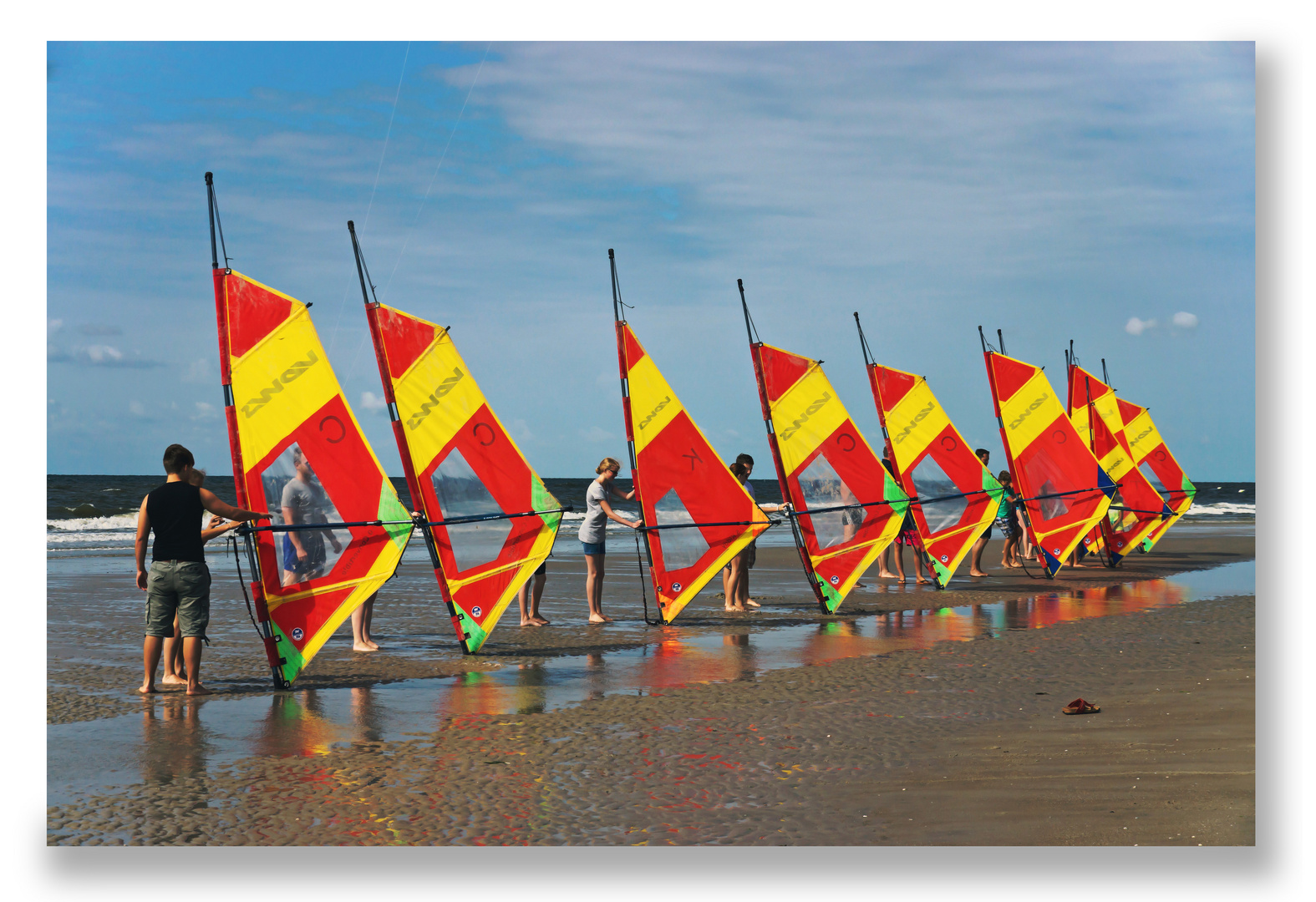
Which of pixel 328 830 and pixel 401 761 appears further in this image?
pixel 401 761

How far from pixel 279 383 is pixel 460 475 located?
149cm

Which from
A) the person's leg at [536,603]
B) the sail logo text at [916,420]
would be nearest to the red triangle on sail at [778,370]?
the sail logo text at [916,420]

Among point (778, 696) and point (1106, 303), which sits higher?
point (1106, 303)

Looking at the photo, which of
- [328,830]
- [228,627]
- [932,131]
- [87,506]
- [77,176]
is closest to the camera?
[328,830]

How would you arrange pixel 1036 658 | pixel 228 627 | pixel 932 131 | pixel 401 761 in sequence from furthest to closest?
pixel 228 627 → pixel 1036 658 → pixel 932 131 → pixel 401 761

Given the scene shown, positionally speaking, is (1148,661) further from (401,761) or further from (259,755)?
(259,755)

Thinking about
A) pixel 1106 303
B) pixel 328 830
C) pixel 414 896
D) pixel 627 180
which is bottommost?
pixel 414 896

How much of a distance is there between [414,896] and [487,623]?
Result: 11.3ft

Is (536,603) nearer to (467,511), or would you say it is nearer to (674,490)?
(674,490)

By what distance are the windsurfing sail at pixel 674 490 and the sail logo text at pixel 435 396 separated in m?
1.43

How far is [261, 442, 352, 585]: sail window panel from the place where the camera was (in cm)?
608

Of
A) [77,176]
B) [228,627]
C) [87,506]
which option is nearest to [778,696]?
[77,176]

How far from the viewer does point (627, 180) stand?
6.59 meters

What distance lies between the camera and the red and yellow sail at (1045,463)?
11.9 m
